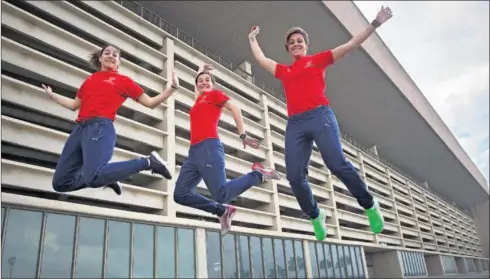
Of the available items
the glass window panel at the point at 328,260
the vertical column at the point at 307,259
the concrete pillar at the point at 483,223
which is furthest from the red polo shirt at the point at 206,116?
the concrete pillar at the point at 483,223

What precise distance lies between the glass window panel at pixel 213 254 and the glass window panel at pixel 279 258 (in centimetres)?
651

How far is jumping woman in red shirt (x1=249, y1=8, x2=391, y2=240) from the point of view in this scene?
152 inches

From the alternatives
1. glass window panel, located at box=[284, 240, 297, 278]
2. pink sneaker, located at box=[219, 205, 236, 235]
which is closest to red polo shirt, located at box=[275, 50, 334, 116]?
pink sneaker, located at box=[219, 205, 236, 235]

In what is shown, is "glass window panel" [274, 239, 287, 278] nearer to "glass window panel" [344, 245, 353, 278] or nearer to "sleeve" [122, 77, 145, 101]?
"glass window panel" [344, 245, 353, 278]

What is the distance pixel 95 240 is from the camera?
1719 centimetres

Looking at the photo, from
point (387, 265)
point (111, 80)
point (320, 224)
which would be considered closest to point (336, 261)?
point (387, 265)

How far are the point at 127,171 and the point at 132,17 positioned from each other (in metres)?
21.1

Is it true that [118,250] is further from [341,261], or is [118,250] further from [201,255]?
[341,261]

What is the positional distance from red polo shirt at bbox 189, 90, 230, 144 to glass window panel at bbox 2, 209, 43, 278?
13.4m

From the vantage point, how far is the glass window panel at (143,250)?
18.6 m

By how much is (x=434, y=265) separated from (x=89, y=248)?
62612 mm

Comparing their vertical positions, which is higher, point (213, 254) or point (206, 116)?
point (206, 116)

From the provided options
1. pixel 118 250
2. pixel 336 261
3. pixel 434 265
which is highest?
pixel 118 250

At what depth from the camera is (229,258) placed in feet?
78.2
